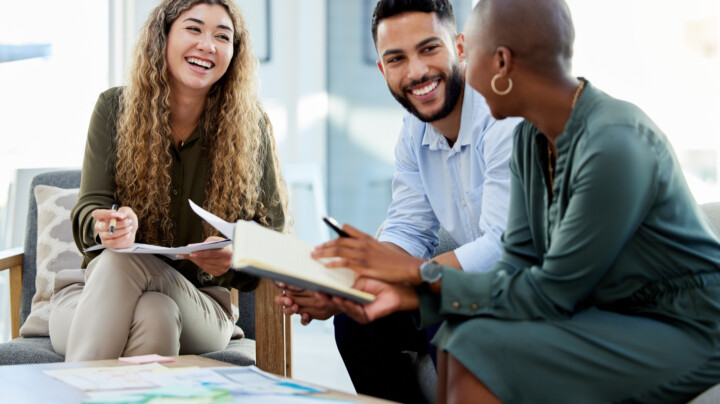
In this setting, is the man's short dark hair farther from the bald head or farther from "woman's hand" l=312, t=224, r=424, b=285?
"woman's hand" l=312, t=224, r=424, b=285

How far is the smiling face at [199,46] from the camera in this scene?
213 cm

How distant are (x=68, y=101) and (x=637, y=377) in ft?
11.4

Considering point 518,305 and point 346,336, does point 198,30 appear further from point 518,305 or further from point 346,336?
point 518,305

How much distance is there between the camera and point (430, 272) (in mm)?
1229

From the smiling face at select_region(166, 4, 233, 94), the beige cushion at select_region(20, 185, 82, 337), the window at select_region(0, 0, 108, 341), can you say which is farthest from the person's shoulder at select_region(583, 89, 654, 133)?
the window at select_region(0, 0, 108, 341)

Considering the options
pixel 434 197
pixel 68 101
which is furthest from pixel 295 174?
pixel 434 197

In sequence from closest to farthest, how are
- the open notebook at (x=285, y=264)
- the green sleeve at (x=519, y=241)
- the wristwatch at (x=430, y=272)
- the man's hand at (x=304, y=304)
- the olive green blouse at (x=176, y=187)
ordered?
the open notebook at (x=285, y=264), the wristwatch at (x=430, y=272), the green sleeve at (x=519, y=241), the man's hand at (x=304, y=304), the olive green blouse at (x=176, y=187)

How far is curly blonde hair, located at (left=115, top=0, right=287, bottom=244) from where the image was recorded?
207cm

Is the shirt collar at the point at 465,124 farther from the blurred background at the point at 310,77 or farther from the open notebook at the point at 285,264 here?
the blurred background at the point at 310,77

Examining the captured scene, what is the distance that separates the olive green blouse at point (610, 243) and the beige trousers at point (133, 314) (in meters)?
0.78

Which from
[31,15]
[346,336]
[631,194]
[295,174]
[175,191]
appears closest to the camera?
[631,194]

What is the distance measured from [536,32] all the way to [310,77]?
3723mm

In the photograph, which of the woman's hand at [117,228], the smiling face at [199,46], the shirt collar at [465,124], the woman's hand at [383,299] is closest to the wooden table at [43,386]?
the woman's hand at [383,299]

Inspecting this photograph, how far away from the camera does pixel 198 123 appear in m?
2.22
